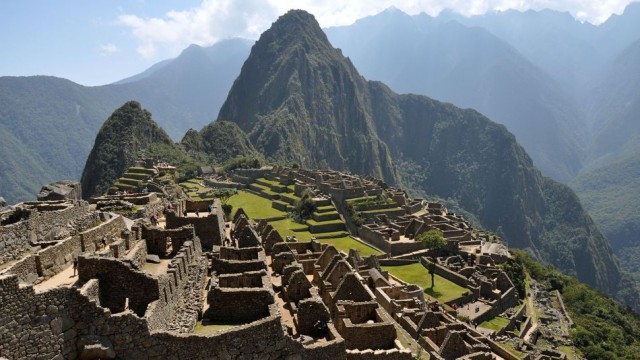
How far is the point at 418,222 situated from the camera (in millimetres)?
67375

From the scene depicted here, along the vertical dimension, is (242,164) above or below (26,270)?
above

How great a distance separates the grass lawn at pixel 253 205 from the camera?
7011cm

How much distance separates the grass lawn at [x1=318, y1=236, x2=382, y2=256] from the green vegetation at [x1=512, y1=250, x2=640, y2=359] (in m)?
21.7

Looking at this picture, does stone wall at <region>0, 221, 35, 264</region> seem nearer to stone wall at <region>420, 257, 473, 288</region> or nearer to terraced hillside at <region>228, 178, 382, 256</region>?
terraced hillside at <region>228, 178, 382, 256</region>

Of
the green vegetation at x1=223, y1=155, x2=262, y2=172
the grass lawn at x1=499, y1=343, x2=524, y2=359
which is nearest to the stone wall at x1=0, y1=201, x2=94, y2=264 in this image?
the grass lawn at x1=499, y1=343, x2=524, y2=359

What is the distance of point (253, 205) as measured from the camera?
76812 millimetres

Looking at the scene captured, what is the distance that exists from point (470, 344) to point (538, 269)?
51.6 metres

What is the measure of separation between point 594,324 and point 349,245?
28.8 m

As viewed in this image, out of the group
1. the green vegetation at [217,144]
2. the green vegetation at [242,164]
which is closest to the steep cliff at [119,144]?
the green vegetation at [217,144]

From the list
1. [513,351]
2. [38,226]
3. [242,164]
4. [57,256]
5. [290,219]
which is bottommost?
[513,351]

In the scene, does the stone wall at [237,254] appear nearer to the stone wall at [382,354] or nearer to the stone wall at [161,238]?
the stone wall at [161,238]

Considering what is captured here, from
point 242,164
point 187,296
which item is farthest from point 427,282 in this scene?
point 242,164

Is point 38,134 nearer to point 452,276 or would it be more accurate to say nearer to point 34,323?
point 452,276

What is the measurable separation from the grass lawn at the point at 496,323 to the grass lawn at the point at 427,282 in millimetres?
3389
